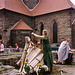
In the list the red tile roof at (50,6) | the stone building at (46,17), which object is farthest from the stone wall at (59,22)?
the red tile roof at (50,6)

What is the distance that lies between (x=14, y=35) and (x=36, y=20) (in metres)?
5.15

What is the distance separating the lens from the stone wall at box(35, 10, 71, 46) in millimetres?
15326

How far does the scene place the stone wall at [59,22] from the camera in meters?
15.3

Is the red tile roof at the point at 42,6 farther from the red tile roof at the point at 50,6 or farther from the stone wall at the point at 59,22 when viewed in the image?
the stone wall at the point at 59,22

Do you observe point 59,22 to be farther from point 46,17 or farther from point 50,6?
point 50,6

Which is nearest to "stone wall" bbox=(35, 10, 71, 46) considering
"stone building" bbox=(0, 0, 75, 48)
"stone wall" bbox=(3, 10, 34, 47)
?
"stone building" bbox=(0, 0, 75, 48)

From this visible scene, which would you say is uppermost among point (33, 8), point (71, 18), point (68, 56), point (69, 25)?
point (33, 8)

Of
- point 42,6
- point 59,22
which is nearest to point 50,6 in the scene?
point 42,6

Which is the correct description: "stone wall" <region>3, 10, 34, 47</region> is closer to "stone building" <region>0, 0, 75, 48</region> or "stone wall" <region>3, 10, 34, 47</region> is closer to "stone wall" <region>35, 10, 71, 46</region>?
"stone building" <region>0, 0, 75, 48</region>

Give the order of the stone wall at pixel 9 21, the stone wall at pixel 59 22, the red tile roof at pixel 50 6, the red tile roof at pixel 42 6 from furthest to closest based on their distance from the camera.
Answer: the red tile roof at pixel 50 6 < the red tile roof at pixel 42 6 < the stone wall at pixel 59 22 < the stone wall at pixel 9 21

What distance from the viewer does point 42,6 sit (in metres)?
18.7

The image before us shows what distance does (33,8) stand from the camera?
784 inches

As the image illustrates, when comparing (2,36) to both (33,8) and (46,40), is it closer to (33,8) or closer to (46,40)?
(33,8)

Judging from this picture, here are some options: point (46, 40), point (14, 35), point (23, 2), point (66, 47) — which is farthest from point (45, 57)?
point (23, 2)
